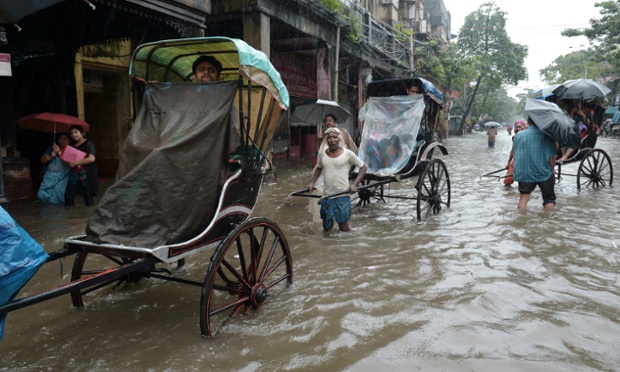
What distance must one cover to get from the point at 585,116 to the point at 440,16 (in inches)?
1697

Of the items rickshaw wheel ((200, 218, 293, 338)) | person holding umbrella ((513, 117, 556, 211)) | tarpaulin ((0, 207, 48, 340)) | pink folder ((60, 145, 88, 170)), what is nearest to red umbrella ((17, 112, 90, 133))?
pink folder ((60, 145, 88, 170))

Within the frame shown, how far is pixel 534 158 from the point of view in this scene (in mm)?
6844

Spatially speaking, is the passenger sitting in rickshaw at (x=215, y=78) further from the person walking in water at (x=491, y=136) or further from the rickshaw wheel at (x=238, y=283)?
the person walking in water at (x=491, y=136)

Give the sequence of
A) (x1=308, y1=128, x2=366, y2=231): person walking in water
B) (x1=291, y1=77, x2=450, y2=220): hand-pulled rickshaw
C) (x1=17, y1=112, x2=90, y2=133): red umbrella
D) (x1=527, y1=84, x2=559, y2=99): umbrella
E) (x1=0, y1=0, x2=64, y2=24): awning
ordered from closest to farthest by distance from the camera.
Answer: (x1=0, y1=0, x2=64, y2=24): awning → (x1=308, y1=128, x2=366, y2=231): person walking in water → (x1=291, y1=77, x2=450, y2=220): hand-pulled rickshaw → (x1=17, y1=112, x2=90, y2=133): red umbrella → (x1=527, y1=84, x2=559, y2=99): umbrella

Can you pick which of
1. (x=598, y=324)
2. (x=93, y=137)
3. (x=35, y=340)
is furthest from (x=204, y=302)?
(x=93, y=137)

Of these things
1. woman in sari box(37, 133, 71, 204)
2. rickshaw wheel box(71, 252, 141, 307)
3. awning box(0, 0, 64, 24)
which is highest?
awning box(0, 0, 64, 24)

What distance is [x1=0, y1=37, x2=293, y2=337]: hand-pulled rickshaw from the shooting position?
10.0 feet

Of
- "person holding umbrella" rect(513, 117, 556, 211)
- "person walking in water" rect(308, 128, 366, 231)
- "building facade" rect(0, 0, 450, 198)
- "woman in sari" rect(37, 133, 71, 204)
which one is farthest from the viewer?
"building facade" rect(0, 0, 450, 198)

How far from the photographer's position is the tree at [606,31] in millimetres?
28766

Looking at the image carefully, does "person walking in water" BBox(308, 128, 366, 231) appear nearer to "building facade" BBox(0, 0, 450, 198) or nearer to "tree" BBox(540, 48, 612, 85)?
"building facade" BBox(0, 0, 450, 198)

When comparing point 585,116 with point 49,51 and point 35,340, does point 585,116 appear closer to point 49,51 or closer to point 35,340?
point 35,340

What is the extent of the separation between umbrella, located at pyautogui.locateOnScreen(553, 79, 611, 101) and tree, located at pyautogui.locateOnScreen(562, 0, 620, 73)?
2381cm

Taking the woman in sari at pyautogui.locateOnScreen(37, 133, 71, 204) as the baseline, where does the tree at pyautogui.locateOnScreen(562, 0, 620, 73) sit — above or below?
above

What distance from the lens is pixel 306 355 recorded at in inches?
121
